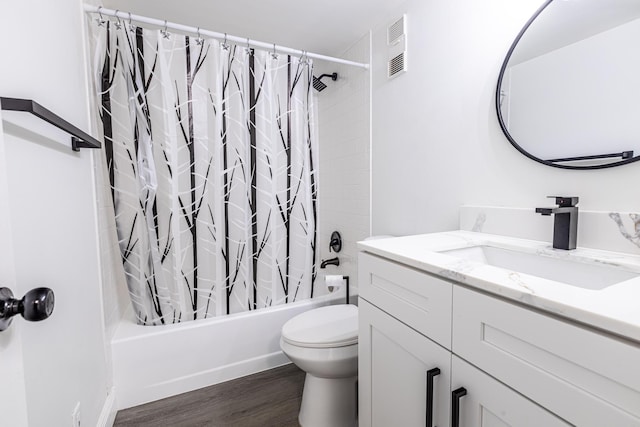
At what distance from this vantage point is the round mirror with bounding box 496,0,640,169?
2.76ft

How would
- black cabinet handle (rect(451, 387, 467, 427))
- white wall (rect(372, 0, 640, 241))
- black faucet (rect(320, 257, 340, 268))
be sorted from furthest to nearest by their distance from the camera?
1. black faucet (rect(320, 257, 340, 268))
2. white wall (rect(372, 0, 640, 241))
3. black cabinet handle (rect(451, 387, 467, 427))

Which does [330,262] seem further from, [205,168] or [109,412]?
[109,412]

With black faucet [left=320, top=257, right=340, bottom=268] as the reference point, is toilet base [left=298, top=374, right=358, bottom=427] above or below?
below

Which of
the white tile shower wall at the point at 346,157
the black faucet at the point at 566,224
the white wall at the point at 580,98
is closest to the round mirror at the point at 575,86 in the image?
the white wall at the point at 580,98

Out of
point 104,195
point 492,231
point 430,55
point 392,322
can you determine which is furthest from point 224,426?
point 430,55

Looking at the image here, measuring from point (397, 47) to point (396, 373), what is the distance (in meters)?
1.61

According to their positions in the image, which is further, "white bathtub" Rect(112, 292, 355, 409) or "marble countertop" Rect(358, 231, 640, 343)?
"white bathtub" Rect(112, 292, 355, 409)

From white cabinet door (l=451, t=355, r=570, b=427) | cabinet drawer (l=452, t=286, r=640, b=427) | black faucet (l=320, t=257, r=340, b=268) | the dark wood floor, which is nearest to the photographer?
cabinet drawer (l=452, t=286, r=640, b=427)

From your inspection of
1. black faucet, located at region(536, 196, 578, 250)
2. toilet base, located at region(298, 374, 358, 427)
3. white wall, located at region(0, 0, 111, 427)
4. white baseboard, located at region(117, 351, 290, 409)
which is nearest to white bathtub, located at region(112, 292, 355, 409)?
white baseboard, located at region(117, 351, 290, 409)

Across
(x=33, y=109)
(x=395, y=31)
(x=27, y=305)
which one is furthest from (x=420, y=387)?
(x=395, y=31)

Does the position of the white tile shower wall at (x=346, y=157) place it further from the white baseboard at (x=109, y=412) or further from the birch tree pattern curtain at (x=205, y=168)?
the white baseboard at (x=109, y=412)

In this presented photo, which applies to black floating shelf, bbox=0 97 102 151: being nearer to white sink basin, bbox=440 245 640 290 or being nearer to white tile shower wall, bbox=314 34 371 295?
white sink basin, bbox=440 245 640 290

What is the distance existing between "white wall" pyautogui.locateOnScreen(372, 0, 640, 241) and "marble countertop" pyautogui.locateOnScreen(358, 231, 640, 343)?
208 millimetres

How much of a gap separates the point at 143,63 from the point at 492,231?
5.72 ft
